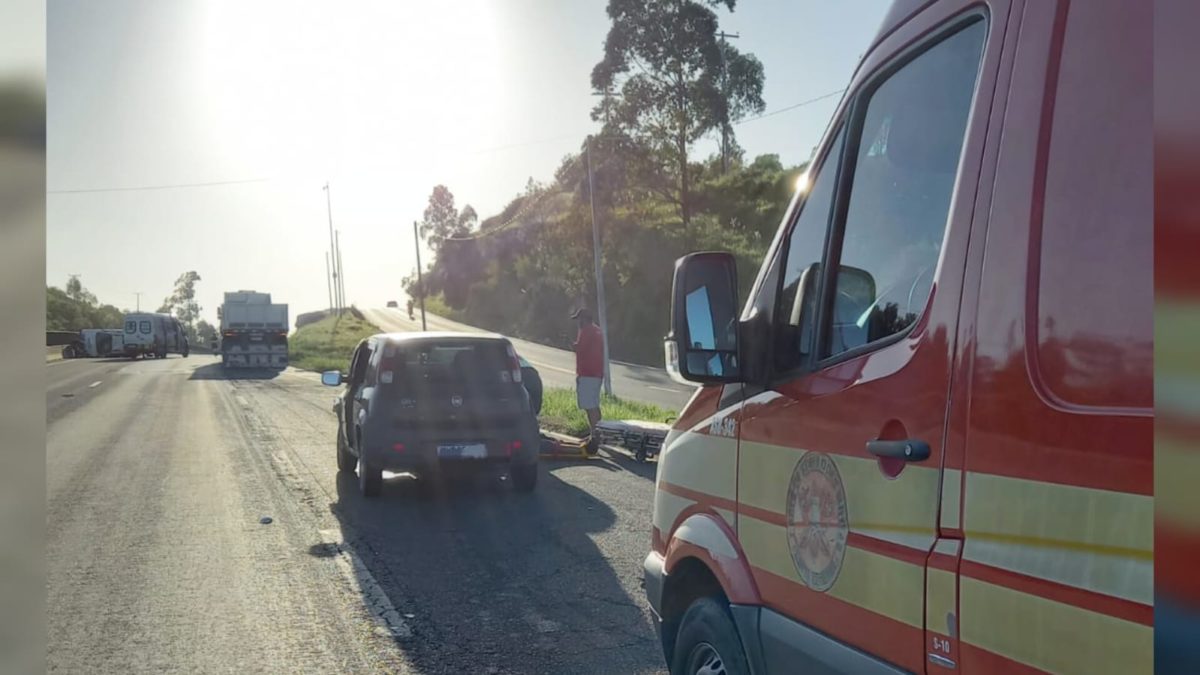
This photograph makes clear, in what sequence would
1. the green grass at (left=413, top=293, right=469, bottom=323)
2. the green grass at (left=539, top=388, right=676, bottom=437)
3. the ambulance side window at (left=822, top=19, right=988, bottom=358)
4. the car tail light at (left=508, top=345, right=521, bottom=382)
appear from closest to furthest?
the ambulance side window at (left=822, top=19, right=988, bottom=358) < the car tail light at (left=508, top=345, right=521, bottom=382) < the green grass at (left=539, top=388, right=676, bottom=437) < the green grass at (left=413, top=293, right=469, bottom=323)

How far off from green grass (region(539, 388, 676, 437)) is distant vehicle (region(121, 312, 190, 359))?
42818mm

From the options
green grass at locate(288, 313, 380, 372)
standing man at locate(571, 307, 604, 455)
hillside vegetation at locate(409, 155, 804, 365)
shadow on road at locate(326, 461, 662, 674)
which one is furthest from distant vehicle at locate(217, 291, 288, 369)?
shadow on road at locate(326, 461, 662, 674)

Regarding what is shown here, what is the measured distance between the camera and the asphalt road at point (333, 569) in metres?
5.24

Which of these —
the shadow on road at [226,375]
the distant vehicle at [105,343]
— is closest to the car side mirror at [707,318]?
the shadow on road at [226,375]

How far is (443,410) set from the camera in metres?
9.88

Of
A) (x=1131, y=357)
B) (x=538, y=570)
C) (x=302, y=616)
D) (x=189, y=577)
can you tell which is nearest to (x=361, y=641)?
(x=302, y=616)

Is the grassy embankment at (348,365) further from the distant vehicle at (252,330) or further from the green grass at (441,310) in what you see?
the green grass at (441,310)

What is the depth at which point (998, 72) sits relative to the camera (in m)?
2.07

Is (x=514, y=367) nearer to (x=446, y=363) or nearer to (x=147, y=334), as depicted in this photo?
(x=446, y=363)

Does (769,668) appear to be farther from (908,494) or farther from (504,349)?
(504,349)

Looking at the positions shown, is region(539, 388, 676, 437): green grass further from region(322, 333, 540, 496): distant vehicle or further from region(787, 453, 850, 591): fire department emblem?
region(787, 453, 850, 591): fire department emblem

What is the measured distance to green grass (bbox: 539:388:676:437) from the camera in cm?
1584

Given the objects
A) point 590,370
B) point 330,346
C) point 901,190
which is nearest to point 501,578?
point 901,190

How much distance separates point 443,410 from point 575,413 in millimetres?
7456
